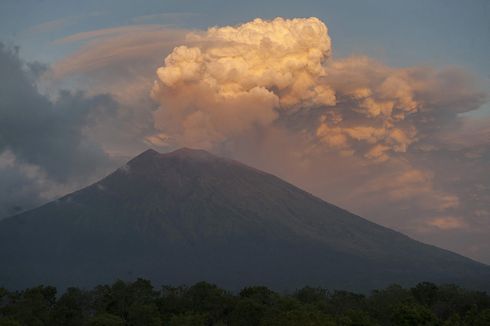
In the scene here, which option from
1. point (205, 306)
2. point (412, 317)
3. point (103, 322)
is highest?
point (412, 317)

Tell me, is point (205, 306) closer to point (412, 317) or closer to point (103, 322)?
point (103, 322)

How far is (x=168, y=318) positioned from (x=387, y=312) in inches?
958

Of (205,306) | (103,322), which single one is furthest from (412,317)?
(103,322)

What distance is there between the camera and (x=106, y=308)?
76.7 metres

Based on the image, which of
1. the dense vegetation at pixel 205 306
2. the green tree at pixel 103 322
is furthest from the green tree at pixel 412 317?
the green tree at pixel 103 322

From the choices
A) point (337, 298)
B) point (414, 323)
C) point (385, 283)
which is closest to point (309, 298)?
point (337, 298)

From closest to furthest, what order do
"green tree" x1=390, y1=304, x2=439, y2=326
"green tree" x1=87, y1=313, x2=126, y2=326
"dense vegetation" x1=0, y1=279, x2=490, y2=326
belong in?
1. "green tree" x1=390, y1=304, x2=439, y2=326
2. "green tree" x1=87, y1=313, x2=126, y2=326
3. "dense vegetation" x1=0, y1=279, x2=490, y2=326

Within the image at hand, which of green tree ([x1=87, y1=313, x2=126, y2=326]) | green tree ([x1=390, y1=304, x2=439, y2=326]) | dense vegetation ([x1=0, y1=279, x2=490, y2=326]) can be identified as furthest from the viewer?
dense vegetation ([x1=0, y1=279, x2=490, y2=326])

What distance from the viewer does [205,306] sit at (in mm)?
76812

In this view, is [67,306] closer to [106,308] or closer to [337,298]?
[106,308]

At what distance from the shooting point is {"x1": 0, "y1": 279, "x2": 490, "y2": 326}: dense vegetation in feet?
217

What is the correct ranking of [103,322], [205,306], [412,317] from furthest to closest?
[205,306] → [103,322] → [412,317]

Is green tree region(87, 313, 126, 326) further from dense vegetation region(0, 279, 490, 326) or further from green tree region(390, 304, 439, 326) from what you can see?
green tree region(390, 304, 439, 326)

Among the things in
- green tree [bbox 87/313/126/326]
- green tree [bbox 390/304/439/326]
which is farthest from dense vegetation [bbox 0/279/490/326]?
green tree [bbox 390/304/439/326]
